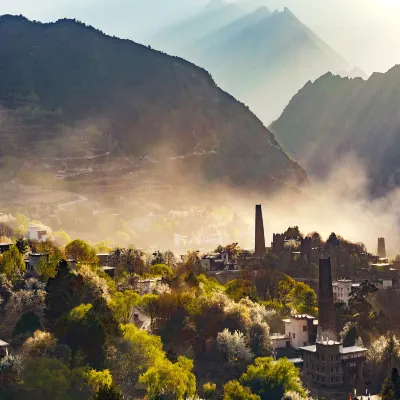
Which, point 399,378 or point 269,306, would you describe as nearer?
point 399,378

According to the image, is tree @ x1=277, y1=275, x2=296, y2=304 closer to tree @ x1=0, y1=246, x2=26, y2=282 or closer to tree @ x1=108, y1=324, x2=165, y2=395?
tree @ x1=0, y1=246, x2=26, y2=282

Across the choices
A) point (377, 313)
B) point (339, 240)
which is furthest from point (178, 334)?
point (339, 240)

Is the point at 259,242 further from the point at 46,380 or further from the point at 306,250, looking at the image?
the point at 46,380

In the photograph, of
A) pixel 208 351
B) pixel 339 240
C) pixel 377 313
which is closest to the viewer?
pixel 208 351

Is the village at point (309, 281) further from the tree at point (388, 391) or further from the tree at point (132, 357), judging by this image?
the tree at point (132, 357)

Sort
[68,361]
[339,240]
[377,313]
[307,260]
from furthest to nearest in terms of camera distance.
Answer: [339,240]
[307,260]
[377,313]
[68,361]

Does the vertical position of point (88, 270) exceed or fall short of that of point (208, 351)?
it exceeds it

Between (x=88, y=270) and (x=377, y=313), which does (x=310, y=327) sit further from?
(x=88, y=270)
